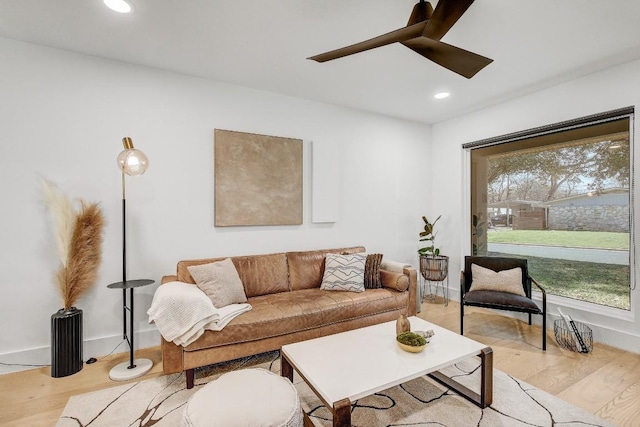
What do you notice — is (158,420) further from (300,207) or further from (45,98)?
(45,98)

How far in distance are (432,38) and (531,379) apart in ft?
8.30

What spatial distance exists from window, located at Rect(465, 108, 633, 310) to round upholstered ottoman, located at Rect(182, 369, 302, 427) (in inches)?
137

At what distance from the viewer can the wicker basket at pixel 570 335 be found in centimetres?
280

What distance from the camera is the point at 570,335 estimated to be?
285 centimetres

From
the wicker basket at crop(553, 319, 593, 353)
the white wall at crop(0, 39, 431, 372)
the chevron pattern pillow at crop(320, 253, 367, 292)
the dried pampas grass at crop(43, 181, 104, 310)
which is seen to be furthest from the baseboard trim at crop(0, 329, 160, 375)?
the wicker basket at crop(553, 319, 593, 353)

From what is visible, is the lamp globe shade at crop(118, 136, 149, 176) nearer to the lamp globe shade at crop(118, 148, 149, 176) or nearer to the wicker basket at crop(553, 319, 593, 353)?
the lamp globe shade at crop(118, 148, 149, 176)

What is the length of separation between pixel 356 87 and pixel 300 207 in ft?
4.91

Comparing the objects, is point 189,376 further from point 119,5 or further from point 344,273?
point 119,5

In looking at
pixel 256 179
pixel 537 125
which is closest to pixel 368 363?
pixel 256 179

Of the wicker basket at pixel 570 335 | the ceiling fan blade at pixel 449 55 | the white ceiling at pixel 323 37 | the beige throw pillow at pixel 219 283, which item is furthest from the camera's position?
the wicker basket at pixel 570 335

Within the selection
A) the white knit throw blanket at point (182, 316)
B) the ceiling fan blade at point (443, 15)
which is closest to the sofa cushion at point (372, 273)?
the white knit throw blanket at point (182, 316)

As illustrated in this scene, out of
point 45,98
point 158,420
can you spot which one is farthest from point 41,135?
point 158,420

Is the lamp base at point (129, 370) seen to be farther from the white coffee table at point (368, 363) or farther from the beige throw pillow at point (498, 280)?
the beige throw pillow at point (498, 280)

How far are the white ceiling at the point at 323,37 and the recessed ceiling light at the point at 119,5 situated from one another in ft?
0.15
